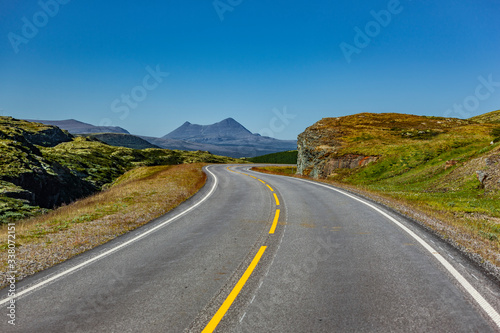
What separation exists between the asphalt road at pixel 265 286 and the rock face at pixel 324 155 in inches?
1053

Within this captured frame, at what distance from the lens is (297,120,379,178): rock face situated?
3438 cm

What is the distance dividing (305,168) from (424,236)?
1392 inches

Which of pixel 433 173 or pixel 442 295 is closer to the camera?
pixel 442 295

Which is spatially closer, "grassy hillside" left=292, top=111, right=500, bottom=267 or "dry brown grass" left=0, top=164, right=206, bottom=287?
"dry brown grass" left=0, top=164, right=206, bottom=287

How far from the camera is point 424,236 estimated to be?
306 inches

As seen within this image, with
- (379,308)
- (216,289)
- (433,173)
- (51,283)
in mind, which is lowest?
(51,283)

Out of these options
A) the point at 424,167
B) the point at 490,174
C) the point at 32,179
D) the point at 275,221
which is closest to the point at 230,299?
the point at 275,221

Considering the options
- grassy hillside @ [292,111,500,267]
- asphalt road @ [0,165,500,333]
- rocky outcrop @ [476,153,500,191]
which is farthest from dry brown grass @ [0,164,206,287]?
rocky outcrop @ [476,153,500,191]

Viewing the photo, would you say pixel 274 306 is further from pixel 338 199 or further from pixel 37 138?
pixel 37 138

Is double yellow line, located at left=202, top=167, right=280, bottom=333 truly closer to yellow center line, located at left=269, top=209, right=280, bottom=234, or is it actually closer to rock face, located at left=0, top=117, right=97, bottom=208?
yellow center line, located at left=269, top=209, right=280, bottom=234

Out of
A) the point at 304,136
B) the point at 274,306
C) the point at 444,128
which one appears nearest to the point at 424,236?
the point at 274,306

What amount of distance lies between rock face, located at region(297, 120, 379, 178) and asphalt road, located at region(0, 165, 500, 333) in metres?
26.8

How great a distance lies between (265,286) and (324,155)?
35.3 metres

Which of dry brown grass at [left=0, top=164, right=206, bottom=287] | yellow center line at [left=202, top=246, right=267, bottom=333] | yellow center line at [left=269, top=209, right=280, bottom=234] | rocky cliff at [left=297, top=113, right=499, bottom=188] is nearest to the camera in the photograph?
yellow center line at [left=202, top=246, right=267, bottom=333]
